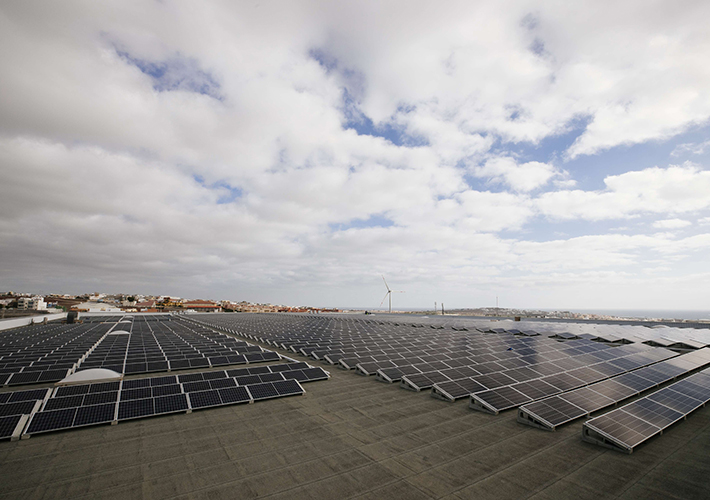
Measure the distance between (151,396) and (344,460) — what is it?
13847 millimetres

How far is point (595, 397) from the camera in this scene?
69.3ft

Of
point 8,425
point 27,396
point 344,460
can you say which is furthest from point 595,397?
point 27,396

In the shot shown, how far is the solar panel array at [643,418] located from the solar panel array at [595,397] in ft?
6.94

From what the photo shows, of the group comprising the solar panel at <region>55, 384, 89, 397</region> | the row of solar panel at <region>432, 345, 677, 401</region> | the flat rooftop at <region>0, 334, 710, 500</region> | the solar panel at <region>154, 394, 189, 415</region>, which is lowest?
the flat rooftop at <region>0, 334, 710, 500</region>

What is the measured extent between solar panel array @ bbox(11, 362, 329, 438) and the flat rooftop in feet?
2.34

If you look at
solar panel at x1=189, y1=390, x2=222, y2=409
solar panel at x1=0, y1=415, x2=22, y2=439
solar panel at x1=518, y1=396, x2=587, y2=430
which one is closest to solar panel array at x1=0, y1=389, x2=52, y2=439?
solar panel at x1=0, y1=415, x2=22, y2=439

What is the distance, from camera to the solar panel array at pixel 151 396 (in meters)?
16.8

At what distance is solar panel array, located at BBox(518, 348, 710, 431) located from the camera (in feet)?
58.8

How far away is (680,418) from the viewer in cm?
1772

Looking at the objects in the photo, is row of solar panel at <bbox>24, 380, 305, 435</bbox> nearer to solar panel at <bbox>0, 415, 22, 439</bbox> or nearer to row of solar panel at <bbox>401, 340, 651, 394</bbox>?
solar panel at <bbox>0, 415, 22, 439</bbox>

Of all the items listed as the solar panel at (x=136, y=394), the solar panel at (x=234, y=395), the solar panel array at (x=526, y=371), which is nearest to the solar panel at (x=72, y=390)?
the solar panel at (x=136, y=394)

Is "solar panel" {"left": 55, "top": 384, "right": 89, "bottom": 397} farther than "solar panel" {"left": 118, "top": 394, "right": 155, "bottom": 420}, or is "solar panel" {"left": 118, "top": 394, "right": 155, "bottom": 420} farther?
"solar panel" {"left": 55, "top": 384, "right": 89, "bottom": 397}

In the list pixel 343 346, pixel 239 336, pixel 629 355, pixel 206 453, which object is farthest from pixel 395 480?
pixel 239 336

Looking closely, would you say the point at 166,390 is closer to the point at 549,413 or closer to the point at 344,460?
the point at 344,460
